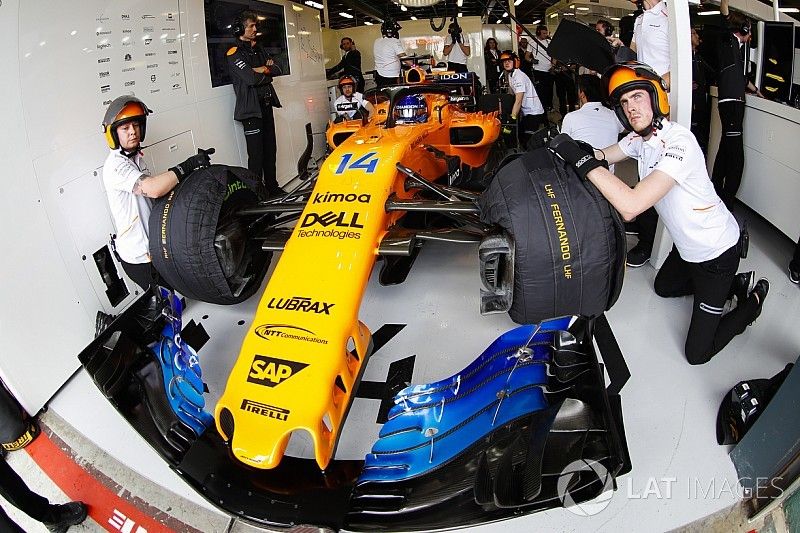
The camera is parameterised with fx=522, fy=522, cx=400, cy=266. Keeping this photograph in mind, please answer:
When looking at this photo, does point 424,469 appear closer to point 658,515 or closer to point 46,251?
point 658,515

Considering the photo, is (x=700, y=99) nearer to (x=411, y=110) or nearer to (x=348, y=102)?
(x=411, y=110)

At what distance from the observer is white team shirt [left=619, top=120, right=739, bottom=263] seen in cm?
243

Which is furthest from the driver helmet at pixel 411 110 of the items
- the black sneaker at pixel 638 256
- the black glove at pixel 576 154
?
the black glove at pixel 576 154

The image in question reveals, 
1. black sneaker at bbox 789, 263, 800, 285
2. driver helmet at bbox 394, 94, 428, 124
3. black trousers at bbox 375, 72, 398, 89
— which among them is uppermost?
black trousers at bbox 375, 72, 398, 89

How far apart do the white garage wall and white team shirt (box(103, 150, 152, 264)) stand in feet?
1.09

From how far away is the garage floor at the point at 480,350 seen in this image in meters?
2.09

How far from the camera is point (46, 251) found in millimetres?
Answer: 3064

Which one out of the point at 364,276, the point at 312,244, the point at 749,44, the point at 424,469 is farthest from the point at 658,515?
the point at 749,44

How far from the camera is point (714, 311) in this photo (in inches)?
106

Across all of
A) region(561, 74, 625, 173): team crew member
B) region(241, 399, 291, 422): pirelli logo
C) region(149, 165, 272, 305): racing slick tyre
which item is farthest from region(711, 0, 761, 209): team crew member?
region(241, 399, 291, 422): pirelli logo

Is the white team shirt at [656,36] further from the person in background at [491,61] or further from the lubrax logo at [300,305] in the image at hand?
the person in background at [491,61]

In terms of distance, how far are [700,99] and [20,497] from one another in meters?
5.52

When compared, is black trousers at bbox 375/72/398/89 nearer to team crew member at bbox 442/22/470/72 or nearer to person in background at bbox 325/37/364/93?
person in background at bbox 325/37/364/93
